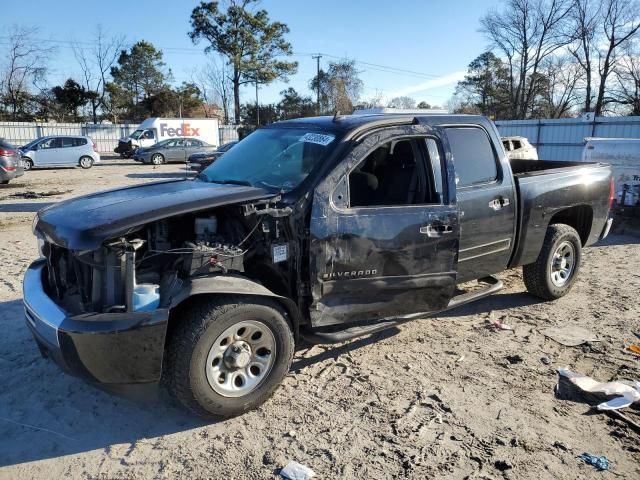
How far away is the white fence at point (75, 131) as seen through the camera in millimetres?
35562

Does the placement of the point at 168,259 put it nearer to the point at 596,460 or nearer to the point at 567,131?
the point at 596,460

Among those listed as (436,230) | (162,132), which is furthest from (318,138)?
(162,132)

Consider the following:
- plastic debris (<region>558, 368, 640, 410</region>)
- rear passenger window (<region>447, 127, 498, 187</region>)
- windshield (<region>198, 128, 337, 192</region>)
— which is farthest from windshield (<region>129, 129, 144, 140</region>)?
plastic debris (<region>558, 368, 640, 410</region>)

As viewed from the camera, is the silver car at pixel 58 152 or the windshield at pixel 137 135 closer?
the silver car at pixel 58 152

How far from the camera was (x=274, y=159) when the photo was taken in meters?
4.20

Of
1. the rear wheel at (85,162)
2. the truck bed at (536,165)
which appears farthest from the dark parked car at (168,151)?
the truck bed at (536,165)

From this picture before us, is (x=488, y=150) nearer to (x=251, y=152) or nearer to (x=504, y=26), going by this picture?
(x=251, y=152)

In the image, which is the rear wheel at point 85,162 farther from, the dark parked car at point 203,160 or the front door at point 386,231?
the front door at point 386,231

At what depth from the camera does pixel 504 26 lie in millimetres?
45875

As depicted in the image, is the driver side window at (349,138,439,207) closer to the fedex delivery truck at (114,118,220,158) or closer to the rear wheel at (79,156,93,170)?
the rear wheel at (79,156,93,170)

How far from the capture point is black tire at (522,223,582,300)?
17.5 feet

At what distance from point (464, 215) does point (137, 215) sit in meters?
2.56

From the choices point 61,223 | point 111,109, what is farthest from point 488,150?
point 111,109

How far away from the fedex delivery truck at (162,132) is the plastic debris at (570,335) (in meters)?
30.1
